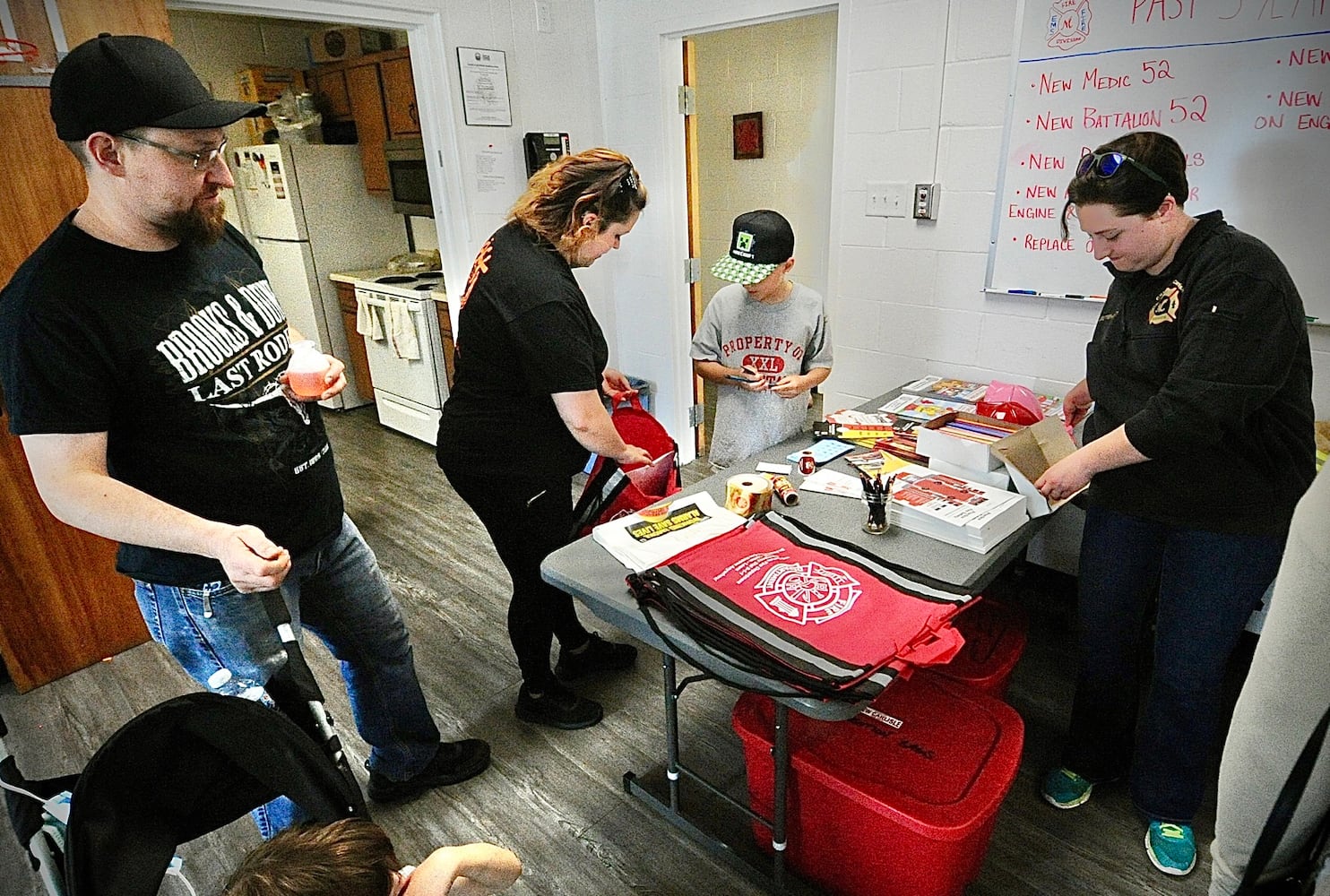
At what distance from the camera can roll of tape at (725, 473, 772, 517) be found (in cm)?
171

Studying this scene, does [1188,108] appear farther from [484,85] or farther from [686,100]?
[484,85]

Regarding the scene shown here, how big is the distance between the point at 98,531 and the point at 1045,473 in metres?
1.78

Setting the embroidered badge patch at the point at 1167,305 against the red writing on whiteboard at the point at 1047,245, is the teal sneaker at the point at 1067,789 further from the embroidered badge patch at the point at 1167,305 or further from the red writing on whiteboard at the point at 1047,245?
the red writing on whiteboard at the point at 1047,245

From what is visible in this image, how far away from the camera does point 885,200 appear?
2758 millimetres

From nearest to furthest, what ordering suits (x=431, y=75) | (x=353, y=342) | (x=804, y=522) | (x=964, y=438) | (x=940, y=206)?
(x=804, y=522) → (x=964, y=438) → (x=940, y=206) → (x=431, y=75) → (x=353, y=342)

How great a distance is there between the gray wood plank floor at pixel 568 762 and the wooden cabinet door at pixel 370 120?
2.80 meters

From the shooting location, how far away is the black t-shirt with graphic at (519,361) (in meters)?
1.65

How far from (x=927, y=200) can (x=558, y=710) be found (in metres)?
2.12

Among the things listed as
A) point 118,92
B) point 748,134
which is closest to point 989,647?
point 118,92

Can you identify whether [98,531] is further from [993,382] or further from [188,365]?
[993,382]

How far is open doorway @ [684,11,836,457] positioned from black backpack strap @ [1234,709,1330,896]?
350cm

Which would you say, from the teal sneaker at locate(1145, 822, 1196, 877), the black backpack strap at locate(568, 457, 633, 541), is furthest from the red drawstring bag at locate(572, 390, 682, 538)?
the teal sneaker at locate(1145, 822, 1196, 877)

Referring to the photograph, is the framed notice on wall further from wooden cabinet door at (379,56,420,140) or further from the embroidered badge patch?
the embroidered badge patch

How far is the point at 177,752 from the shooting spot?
98 cm
